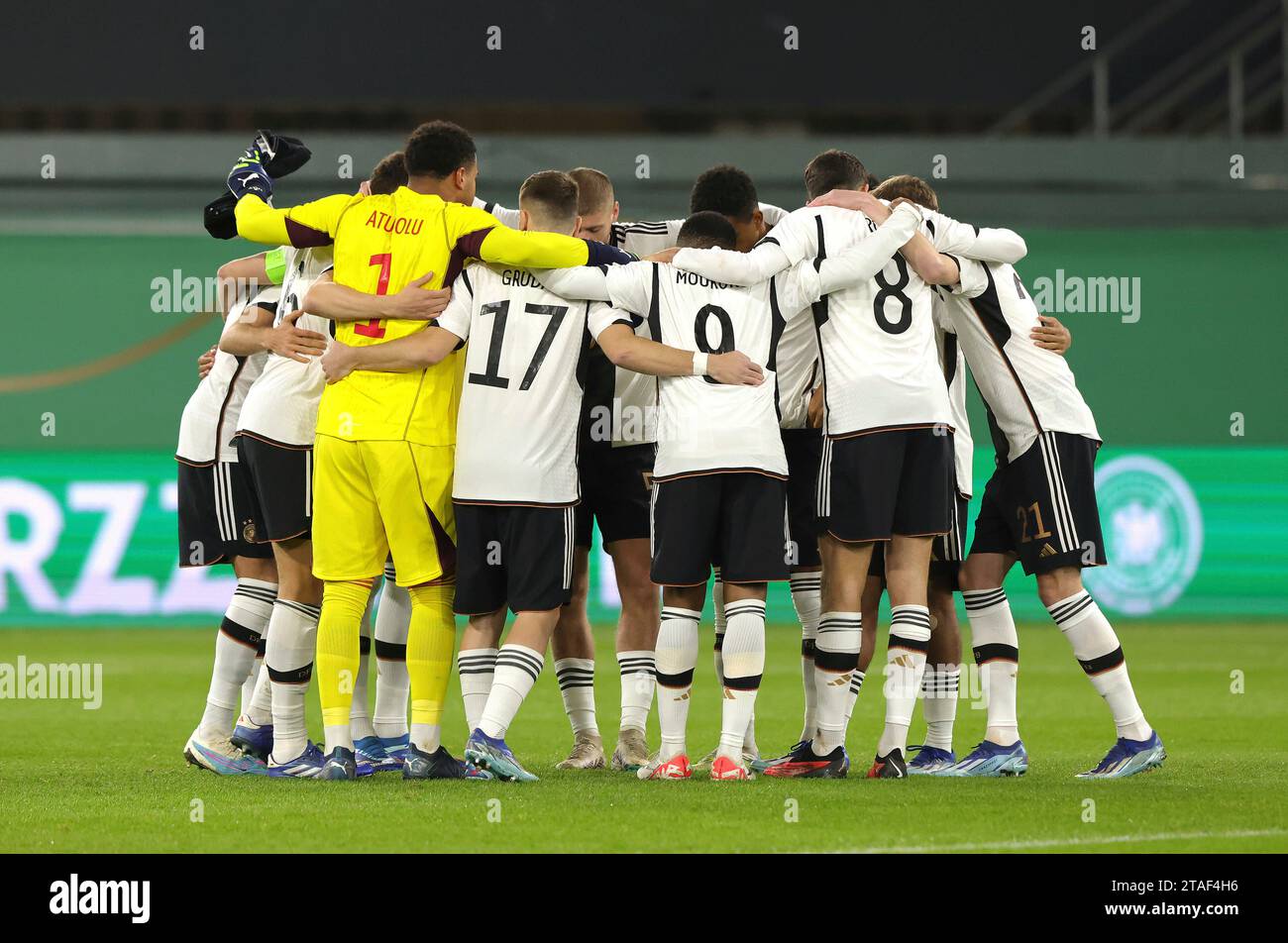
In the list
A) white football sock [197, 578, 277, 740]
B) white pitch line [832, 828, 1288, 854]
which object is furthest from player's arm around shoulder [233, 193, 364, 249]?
white pitch line [832, 828, 1288, 854]

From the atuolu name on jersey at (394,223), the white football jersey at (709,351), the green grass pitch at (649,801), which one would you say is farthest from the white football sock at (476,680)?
the atuolu name on jersey at (394,223)

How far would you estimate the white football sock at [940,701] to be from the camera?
6.83 m

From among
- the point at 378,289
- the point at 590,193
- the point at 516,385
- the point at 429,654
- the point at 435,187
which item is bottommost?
the point at 429,654

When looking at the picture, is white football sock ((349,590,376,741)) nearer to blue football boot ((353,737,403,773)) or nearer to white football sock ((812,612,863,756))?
blue football boot ((353,737,403,773))

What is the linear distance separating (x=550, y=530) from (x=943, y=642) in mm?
1841

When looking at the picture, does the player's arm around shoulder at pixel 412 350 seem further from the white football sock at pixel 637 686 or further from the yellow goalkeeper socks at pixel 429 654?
the white football sock at pixel 637 686

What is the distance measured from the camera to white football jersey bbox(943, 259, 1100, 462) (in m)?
6.63

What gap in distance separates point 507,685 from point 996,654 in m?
2.13

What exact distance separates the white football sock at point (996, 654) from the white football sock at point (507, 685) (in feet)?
6.23

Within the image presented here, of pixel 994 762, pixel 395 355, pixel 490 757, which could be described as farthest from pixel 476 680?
pixel 994 762

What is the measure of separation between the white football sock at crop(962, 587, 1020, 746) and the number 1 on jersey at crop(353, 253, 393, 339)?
265 cm

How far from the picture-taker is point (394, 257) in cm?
618

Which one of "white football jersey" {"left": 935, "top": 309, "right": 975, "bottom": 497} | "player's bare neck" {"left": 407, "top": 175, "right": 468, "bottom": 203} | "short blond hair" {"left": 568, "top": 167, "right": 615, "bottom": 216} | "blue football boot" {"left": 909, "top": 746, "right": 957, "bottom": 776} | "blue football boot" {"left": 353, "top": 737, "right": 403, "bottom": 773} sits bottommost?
"blue football boot" {"left": 909, "top": 746, "right": 957, "bottom": 776}

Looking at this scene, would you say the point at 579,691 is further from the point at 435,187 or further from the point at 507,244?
the point at 435,187
